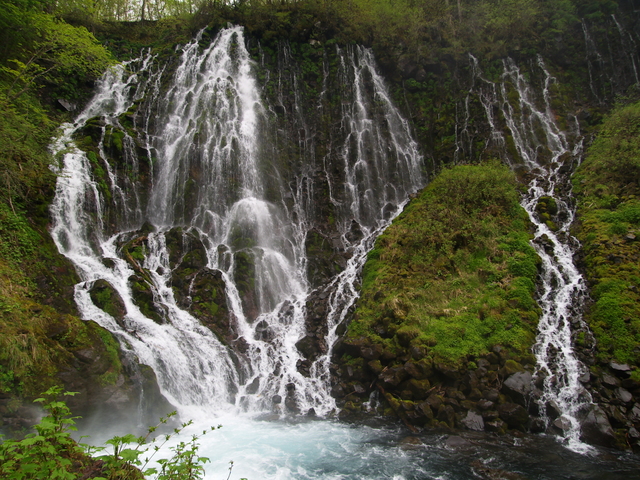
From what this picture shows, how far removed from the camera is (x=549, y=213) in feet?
51.7

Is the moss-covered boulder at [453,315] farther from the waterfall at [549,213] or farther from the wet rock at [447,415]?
the waterfall at [549,213]

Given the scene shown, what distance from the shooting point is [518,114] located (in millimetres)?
23000

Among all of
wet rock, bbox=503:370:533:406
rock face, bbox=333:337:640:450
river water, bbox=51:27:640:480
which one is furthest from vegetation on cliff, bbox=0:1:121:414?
wet rock, bbox=503:370:533:406

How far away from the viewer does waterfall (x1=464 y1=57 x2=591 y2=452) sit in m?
9.55

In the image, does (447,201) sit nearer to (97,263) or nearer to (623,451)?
(623,451)

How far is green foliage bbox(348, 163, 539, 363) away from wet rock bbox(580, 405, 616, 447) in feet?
7.24

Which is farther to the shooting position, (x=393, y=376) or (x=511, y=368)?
(x=393, y=376)

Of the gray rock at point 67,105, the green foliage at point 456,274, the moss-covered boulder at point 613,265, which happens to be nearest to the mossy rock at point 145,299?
the green foliage at point 456,274

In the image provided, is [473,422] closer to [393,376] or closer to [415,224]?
[393,376]

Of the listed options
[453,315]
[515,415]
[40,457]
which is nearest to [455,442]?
[515,415]

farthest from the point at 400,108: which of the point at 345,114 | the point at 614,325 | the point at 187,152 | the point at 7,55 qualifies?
the point at 7,55

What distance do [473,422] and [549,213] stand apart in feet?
34.1

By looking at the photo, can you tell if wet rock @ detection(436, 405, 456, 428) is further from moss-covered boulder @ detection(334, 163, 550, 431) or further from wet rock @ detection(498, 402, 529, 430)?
wet rock @ detection(498, 402, 529, 430)

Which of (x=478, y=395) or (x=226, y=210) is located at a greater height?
(x=226, y=210)
